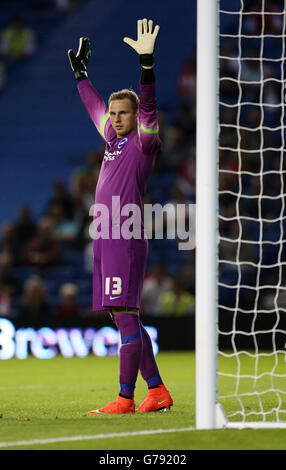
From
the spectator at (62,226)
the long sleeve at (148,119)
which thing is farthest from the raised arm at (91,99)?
the spectator at (62,226)

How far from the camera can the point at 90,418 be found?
5.61m

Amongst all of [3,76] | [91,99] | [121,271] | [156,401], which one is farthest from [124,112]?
[3,76]

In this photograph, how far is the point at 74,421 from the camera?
17.9 ft

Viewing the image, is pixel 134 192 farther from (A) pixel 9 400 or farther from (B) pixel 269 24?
(B) pixel 269 24

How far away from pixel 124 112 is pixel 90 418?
6.24 ft

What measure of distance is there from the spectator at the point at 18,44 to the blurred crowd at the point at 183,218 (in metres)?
3.28

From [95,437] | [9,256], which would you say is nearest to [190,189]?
[9,256]

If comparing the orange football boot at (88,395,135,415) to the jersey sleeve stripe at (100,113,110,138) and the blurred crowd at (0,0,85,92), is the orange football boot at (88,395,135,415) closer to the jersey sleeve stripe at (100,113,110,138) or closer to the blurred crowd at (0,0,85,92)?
the jersey sleeve stripe at (100,113,110,138)

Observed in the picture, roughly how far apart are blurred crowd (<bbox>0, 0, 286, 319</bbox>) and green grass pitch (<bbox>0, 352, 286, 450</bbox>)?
123 inches

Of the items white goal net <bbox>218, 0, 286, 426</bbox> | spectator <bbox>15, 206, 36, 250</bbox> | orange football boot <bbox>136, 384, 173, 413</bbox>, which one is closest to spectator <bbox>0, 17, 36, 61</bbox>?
white goal net <bbox>218, 0, 286, 426</bbox>

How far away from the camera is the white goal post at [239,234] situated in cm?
507

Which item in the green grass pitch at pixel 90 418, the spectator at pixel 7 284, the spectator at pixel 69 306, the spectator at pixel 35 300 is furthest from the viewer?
the spectator at pixel 7 284

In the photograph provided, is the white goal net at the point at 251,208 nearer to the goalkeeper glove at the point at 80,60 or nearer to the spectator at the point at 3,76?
the goalkeeper glove at the point at 80,60

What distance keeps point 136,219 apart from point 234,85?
30.5 ft
